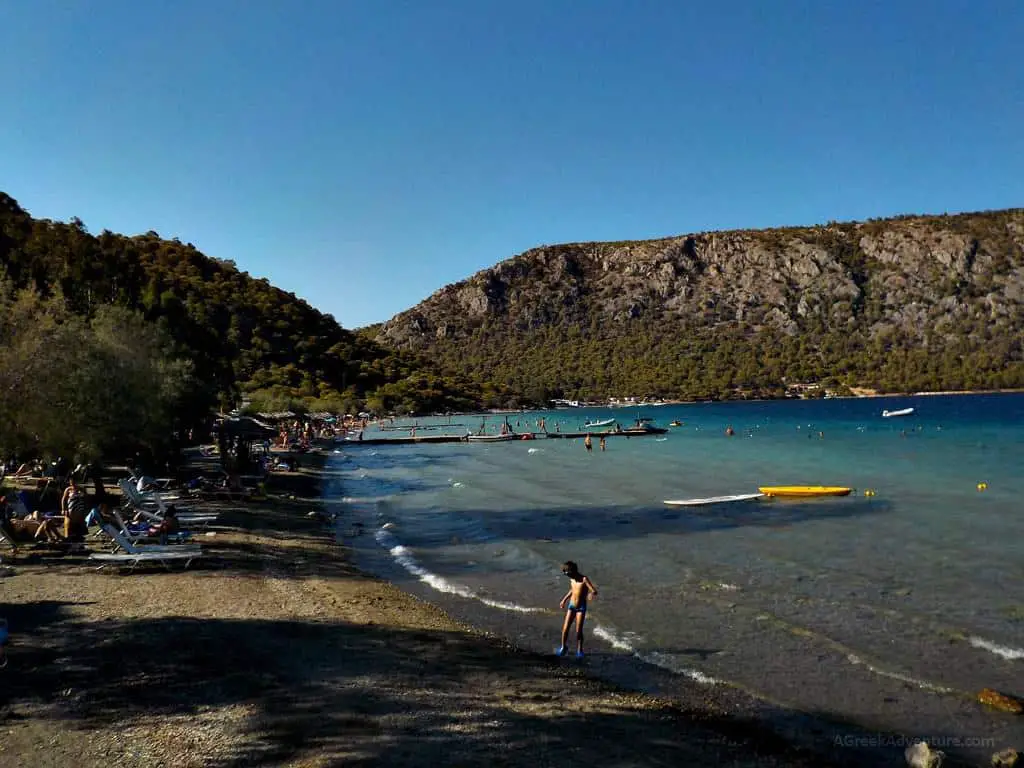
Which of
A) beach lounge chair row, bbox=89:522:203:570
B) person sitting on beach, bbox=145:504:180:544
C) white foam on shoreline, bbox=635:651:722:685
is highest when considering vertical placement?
person sitting on beach, bbox=145:504:180:544

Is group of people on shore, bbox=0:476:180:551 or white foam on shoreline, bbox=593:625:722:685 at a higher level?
group of people on shore, bbox=0:476:180:551

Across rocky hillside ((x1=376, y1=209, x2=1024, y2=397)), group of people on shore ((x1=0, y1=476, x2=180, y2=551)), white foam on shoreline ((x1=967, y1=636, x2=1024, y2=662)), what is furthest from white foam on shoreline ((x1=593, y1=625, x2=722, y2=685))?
rocky hillside ((x1=376, y1=209, x2=1024, y2=397))

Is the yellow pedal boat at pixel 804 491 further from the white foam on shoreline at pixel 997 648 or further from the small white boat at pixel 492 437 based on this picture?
the small white boat at pixel 492 437

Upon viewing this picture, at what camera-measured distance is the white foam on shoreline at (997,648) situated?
9952mm

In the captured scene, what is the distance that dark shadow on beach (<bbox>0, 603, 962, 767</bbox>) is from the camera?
21.5 ft

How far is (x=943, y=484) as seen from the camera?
1235 inches

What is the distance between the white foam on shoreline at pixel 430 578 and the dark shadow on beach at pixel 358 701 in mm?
2954

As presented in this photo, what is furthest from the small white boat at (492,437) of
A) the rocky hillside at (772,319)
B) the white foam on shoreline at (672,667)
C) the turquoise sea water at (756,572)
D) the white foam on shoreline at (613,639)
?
the rocky hillside at (772,319)

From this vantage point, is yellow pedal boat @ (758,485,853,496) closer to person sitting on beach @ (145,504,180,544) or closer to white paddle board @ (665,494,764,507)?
white paddle board @ (665,494,764,507)

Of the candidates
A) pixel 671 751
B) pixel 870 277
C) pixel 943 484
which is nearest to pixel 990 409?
pixel 870 277

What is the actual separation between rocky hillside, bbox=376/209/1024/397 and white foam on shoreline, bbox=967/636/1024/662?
5553 inches

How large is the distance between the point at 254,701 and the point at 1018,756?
Result: 25.5 ft

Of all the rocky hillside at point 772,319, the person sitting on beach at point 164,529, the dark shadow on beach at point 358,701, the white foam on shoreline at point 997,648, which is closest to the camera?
the dark shadow on beach at point 358,701

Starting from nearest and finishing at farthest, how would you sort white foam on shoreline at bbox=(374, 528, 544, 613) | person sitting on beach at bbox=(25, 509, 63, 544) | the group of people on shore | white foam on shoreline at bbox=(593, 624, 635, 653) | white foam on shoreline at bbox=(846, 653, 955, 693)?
white foam on shoreline at bbox=(846, 653, 955, 693)
white foam on shoreline at bbox=(593, 624, 635, 653)
white foam on shoreline at bbox=(374, 528, 544, 613)
the group of people on shore
person sitting on beach at bbox=(25, 509, 63, 544)
